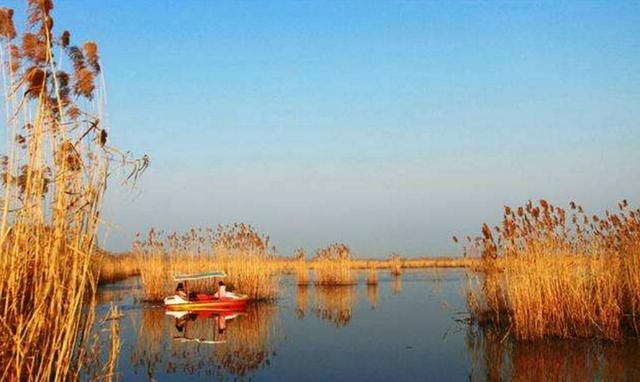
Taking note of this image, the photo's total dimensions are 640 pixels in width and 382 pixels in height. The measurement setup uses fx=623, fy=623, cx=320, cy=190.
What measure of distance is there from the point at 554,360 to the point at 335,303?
1182cm

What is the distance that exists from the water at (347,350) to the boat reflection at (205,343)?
0.02m

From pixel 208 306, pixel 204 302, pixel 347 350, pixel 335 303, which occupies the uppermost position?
pixel 204 302

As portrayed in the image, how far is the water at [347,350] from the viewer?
10.5m

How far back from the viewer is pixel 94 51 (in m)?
5.28

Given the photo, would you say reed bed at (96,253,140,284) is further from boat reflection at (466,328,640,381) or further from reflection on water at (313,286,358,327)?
boat reflection at (466,328,640,381)

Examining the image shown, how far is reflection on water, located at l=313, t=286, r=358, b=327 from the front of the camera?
18.1 metres

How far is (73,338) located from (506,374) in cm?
729

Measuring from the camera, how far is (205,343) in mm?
13617

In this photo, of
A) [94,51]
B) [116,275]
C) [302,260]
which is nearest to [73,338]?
[94,51]

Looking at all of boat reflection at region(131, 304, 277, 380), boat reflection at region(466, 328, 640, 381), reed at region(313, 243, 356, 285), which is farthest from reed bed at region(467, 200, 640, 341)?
reed at region(313, 243, 356, 285)

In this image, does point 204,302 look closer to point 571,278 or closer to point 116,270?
point 571,278

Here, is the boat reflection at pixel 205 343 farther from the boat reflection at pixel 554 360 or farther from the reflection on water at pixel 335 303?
the boat reflection at pixel 554 360

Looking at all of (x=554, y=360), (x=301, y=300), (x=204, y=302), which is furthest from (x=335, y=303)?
(x=554, y=360)

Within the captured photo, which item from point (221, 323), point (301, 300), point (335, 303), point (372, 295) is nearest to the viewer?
point (221, 323)
